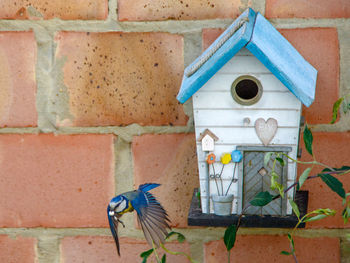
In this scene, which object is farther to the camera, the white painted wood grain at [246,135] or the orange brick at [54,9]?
the orange brick at [54,9]

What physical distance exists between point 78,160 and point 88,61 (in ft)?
0.72

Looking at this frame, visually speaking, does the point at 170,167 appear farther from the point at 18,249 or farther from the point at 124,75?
the point at 18,249

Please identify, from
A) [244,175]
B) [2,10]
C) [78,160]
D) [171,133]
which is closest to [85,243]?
[78,160]

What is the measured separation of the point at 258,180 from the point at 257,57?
0.22 m

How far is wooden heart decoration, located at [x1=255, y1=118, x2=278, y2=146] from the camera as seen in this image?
34.1 inches

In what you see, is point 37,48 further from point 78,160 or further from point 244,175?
point 244,175

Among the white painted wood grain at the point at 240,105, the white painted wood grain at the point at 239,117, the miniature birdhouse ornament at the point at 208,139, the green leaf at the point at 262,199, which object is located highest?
the white painted wood grain at the point at 240,105

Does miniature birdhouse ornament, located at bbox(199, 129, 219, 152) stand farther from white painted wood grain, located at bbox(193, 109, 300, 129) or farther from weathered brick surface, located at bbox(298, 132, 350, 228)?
weathered brick surface, located at bbox(298, 132, 350, 228)

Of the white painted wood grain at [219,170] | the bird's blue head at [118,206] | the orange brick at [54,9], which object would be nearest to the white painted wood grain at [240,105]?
the white painted wood grain at [219,170]

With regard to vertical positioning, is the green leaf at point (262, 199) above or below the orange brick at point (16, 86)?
below

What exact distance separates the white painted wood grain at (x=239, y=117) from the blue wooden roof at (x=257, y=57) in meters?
0.04

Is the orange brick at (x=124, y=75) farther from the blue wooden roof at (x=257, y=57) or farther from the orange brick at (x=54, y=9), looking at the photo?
the blue wooden roof at (x=257, y=57)

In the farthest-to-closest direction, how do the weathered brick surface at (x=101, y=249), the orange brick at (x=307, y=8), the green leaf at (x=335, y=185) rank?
the weathered brick surface at (x=101, y=249), the orange brick at (x=307, y=8), the green leaf at (x=335, y=185)

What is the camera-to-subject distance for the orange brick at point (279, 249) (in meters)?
1.09
